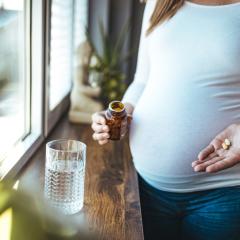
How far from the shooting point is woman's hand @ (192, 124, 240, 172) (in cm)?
102

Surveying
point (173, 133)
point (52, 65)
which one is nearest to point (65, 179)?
point (173, 133)

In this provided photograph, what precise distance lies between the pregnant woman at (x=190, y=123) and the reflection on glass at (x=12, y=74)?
27 cm

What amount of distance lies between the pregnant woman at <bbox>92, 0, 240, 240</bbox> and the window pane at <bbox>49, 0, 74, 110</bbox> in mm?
496

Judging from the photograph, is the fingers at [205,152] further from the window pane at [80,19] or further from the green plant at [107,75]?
the window pane at [80,19]

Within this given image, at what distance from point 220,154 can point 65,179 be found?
0.37 m

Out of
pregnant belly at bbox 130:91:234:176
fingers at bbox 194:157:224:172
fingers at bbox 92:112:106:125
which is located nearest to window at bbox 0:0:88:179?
fingers at bbox 92:112:106:125

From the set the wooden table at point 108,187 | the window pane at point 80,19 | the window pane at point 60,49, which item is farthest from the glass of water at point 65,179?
the window pane at point 80,19

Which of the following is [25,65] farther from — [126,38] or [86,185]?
[126,38]

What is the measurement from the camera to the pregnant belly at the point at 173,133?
1.10 metres

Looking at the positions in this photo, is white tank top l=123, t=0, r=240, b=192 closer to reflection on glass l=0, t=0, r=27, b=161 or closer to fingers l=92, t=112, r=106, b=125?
fingers l=92, t=112, r=106, b=125

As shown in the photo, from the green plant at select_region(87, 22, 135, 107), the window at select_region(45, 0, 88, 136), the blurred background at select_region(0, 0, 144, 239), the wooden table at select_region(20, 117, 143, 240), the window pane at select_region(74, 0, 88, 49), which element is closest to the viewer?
the wooden table at select_region(20, 117, 143, 240)

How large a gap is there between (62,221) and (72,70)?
47.4 inches

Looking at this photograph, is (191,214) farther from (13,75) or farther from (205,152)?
(13,75)

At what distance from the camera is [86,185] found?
1.17 m
